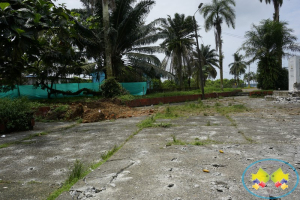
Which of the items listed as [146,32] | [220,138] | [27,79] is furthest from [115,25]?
[220,138]

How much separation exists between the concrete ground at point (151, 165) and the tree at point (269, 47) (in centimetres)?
2009

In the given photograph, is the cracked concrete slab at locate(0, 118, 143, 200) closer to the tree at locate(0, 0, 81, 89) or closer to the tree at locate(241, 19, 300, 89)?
the tree at locate(0, 0, 81, 89)

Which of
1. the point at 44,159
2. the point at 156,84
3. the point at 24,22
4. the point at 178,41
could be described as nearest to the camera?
the point at 44,159

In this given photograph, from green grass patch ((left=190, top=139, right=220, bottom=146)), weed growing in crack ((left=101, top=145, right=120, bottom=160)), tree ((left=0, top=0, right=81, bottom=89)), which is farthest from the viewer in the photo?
tree ((left=0, top=0, right=81, bottom=89))

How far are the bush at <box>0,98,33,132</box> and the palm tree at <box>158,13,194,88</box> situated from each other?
18227 millimetres

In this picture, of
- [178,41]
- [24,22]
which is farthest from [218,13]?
[24,22]

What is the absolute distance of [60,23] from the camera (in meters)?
5.86

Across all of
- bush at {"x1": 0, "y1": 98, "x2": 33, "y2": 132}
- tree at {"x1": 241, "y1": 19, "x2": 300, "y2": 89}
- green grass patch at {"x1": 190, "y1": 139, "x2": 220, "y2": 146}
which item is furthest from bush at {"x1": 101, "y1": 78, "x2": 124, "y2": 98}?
tree at {"x1": 241, "y1": 19, "x2": 300, "y2": 89}

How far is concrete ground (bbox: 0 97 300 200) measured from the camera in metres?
2.07

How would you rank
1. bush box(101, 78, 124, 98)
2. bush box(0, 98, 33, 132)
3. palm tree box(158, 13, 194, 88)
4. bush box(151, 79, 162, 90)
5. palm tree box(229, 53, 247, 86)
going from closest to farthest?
bush box(0, 98, 33, 132) → bush box(101, 78, 124, 98) → bush box(151, 79, 162, 90) → palm tree box(158, 13, 194, 88) → palm tree box(229, 53, 247, 86)

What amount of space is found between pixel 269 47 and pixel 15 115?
23444mm

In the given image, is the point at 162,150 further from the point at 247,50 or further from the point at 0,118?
the point at 247,50

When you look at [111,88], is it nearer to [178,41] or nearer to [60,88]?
[60,88]

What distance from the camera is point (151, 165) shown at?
2.77 m
